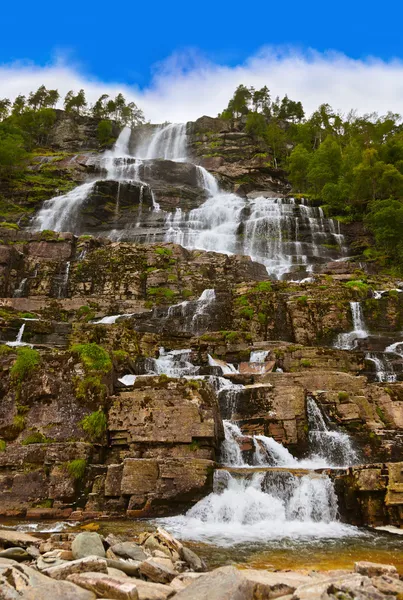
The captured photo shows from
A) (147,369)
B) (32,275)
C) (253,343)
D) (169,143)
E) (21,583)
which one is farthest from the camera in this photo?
(169,143)

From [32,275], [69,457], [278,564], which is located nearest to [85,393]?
[69,457]

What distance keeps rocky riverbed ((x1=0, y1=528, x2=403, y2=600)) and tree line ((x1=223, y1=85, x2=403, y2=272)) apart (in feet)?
117

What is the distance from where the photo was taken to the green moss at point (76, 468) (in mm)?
10969

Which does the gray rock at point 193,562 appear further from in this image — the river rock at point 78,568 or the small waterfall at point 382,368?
the small waterfall at point 382,368

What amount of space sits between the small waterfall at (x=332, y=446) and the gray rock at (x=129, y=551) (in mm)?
8275

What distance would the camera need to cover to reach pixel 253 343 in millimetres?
21781

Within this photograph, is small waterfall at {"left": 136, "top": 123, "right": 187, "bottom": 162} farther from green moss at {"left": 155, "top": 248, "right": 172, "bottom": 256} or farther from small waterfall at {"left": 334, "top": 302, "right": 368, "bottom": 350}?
small waterfall at {"left": 334, "top": 302, "right": 368, "bottom": 350}

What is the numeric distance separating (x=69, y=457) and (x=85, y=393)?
2.07 m

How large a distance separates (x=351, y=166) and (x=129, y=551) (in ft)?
157

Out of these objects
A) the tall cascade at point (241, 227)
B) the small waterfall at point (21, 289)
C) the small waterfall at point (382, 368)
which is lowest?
the small waterfall at point (382, 368)

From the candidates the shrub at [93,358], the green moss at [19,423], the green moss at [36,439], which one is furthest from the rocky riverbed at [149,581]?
the shrub at [93,358]

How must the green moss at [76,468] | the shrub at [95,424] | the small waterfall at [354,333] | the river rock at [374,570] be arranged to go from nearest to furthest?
the river rock at [374,570] → the green moss at [76,468] → the shrub at [95,424] → the small waterfall at [354,333]

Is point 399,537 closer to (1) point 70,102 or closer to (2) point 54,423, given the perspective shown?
(2) point 54,423

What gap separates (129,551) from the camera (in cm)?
648
